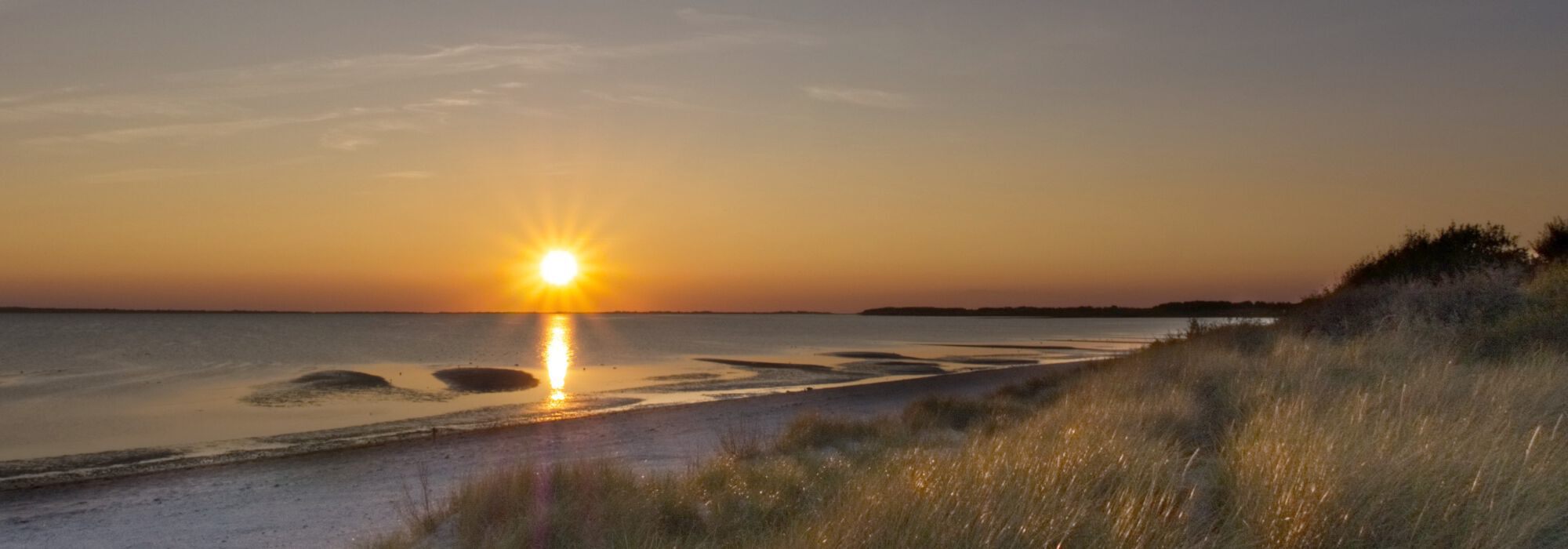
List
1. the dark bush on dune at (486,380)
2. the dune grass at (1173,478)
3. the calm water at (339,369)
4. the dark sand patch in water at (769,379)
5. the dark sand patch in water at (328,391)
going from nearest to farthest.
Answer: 1. the dune grass at (1173,478)
2. the calm water at (339,369)
3. the dark sand patch in water at (328,391)
4. the dark sand patch in water at (769,379)
5. the dark bush on dune at (486,380)

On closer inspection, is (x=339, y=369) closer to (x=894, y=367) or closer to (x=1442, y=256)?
(x=894, y=367)

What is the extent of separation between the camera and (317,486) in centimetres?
1478

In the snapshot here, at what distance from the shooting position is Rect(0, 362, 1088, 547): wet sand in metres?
11.9

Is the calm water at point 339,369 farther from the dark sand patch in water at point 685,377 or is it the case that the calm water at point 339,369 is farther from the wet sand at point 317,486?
the wet sand at point 317,486

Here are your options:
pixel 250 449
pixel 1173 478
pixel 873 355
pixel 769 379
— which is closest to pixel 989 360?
pixel 873 355

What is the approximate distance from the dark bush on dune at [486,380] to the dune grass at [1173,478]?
21.2 m

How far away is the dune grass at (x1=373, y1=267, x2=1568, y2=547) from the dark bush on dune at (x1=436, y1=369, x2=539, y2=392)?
2125 cm

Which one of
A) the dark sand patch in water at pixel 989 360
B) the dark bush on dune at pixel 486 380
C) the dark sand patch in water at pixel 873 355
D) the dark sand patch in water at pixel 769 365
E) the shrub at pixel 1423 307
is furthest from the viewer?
the dark sand patch in water at pixel 873 355

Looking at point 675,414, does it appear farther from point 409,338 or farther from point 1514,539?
point 409,338

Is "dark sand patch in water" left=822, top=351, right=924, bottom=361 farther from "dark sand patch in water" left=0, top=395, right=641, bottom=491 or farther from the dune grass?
the dune grass

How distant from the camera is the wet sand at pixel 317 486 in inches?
468

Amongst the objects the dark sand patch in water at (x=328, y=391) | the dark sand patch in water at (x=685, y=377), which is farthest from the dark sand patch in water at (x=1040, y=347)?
the dark sand patch in water at (x=328, y=391)

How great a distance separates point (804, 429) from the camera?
15.3 m

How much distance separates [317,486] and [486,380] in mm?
22909
